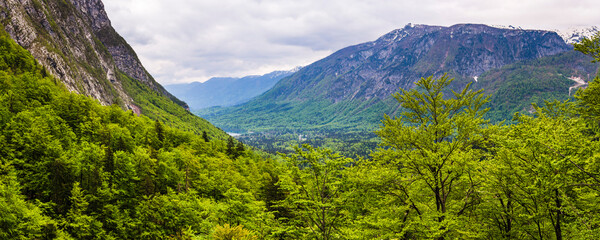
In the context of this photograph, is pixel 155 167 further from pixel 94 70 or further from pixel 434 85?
pixel 94 70

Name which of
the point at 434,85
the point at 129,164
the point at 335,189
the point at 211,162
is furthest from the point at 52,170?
the point at 434,85

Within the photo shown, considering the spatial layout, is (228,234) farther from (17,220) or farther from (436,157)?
(17,220)

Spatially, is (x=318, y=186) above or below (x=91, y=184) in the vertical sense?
above

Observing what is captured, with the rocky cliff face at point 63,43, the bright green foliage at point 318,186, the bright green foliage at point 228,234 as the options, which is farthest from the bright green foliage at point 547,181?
the rocky cliff face at point 63,43

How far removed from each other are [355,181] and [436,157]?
18.3 ft

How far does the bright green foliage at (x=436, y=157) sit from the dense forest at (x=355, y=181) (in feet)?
0.41

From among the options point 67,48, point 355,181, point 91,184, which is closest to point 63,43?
point 67,48

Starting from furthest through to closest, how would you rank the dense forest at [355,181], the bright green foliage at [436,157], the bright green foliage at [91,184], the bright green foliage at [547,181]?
1. the bright green foliage at [91,184]
2. the bright green foliage at [436,157]
3. the dense forest at [355,181]
4. the bright green foliage at [547,181]

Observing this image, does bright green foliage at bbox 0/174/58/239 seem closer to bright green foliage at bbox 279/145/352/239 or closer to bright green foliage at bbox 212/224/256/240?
bright green foliage at bbox 212/224/256/240

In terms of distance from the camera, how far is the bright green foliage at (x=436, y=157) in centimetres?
1761

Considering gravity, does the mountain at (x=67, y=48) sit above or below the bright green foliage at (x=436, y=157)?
above

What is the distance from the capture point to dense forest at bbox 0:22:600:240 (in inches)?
582

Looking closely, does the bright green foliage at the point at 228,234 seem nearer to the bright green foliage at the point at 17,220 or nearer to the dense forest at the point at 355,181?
the dense forest at the point at 355,181

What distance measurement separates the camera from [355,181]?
64.7 feet
